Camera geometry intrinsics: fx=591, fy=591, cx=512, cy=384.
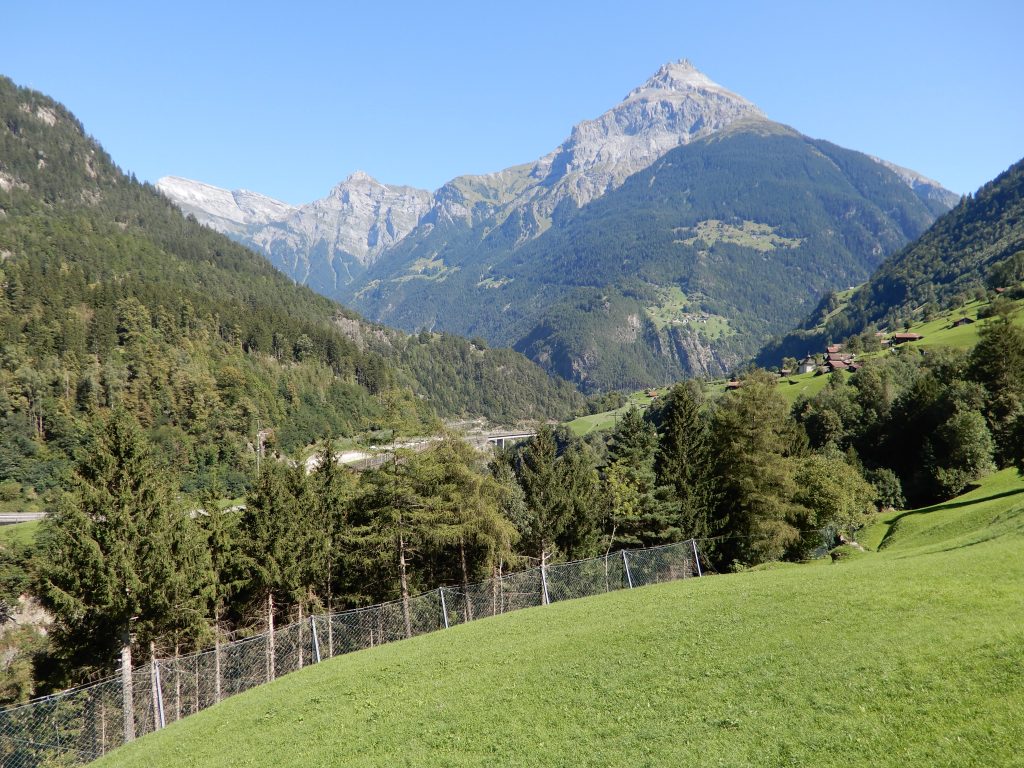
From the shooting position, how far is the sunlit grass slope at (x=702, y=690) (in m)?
9.46

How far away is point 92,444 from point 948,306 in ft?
729

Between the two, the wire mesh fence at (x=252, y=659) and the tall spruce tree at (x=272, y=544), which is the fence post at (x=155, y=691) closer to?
the wire mesh fence at (x=252, y=659)

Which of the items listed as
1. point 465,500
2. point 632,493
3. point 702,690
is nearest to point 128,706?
point 465,500

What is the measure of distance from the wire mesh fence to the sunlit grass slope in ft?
7.08

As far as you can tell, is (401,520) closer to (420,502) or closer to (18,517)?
(420,502)

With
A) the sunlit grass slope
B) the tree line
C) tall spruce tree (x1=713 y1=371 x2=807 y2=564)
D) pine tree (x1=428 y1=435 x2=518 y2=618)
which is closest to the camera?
the sunlit grass slope

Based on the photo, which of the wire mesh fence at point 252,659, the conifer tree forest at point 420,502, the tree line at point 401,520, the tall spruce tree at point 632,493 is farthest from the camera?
the tall spruce tree at point 632,493

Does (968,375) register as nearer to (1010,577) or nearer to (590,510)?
(590,510)

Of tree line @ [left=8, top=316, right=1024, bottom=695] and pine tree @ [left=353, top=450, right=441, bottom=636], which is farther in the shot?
pine tree @ [left=353, top=450, right=441, bottom=636]

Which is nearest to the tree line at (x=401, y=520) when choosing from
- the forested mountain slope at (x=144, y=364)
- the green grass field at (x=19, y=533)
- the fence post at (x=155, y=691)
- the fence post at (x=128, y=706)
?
the fence post at (x=128, y=706)

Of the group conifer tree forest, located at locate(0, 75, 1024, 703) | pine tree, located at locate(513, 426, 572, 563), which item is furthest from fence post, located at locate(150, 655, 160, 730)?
pine tree, located at locate(513, 426, 572, 563)

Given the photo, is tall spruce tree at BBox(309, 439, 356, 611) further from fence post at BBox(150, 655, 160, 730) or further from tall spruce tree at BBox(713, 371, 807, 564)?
tall spruce tree at BBox(713, 371, 807, 564)

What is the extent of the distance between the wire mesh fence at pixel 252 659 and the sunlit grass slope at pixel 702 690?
2158 mm

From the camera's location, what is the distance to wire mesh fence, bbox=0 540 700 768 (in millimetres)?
16344
